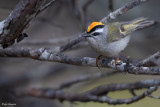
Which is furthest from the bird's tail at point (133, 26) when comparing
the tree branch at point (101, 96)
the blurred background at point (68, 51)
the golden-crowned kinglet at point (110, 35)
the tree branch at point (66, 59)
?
the tree branch at point (66, 59)

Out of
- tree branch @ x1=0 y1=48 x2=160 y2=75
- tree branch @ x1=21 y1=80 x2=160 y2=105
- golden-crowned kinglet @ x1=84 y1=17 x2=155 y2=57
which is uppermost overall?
golden-crowned kinglet @ x1=84 y1=17 x2=155 y2=57

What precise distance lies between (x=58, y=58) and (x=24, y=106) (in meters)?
1.83

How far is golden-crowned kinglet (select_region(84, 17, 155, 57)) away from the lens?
321 centimetres

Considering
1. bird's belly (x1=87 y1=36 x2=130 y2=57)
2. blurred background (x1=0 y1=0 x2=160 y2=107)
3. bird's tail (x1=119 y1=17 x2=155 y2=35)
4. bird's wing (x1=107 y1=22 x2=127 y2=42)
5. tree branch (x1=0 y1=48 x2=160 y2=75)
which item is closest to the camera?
tree branch (x1=0 y1=48 x2=160 y2=75)

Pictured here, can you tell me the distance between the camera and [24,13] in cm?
239

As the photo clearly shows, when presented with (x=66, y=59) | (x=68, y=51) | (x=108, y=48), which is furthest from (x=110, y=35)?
(x=68, y=51)

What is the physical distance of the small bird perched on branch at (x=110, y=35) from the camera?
321 cm

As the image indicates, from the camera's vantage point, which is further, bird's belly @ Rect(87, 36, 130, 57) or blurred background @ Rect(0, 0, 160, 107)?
blurred background @ Rect(0, 0, 160, 107)

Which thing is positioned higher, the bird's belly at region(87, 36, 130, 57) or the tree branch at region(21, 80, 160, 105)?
the bird's belly at region(87, 36, 130, 57)

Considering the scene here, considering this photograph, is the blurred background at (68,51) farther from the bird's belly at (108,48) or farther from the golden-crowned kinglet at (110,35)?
the bird's belly at (108,48)

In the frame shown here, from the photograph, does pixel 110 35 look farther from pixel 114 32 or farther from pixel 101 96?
pixel 101 96

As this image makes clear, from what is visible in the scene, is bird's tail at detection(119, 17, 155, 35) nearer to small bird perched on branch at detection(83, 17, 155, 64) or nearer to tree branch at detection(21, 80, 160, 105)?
small bird perched on branch at detection(83, 17, 155, 64)

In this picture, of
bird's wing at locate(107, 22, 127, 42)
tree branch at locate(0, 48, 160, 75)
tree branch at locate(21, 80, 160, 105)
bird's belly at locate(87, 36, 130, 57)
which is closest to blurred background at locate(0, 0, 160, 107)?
bird's wing at locate(107, 22, 127, 42)

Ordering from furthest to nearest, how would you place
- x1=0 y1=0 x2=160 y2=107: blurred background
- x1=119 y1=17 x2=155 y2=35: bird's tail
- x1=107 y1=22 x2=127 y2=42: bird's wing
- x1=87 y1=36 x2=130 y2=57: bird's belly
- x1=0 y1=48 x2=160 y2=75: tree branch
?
x1=0 y1=0 x2=160 y2=107: blurred background
x1=119 y1=17 x2=155 y2=35: bird's tail
x1=107 y1=22 x2=127 y2=42: bird's wing
x1=87 y1=36 x2=130 y2=57: bird's belly
x1=0 y1=48 x2=160 y2=75: tree branch
